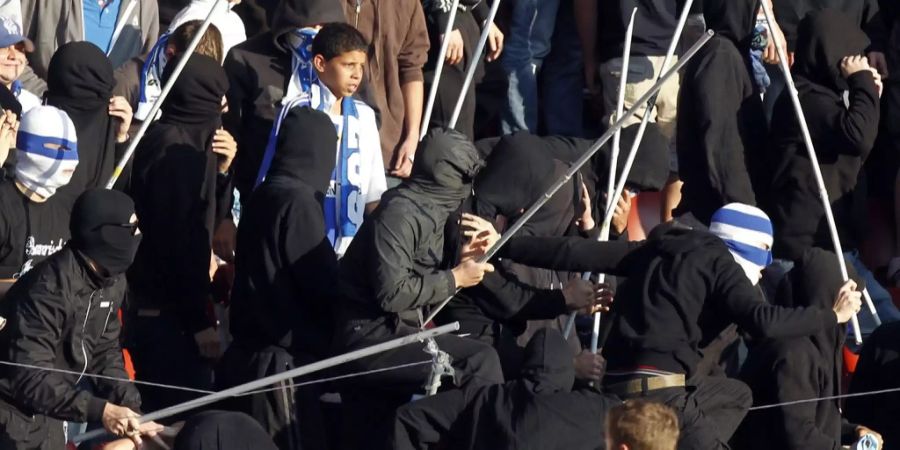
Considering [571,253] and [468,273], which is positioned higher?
[468,273]

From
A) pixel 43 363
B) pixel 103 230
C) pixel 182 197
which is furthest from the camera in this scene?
pixel 182 197

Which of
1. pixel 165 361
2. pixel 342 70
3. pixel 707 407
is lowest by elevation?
pixel 165 361

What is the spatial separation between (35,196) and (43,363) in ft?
3.48

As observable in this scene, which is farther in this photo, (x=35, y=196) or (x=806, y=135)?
(x=806, y=135)

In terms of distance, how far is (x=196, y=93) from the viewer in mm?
10414

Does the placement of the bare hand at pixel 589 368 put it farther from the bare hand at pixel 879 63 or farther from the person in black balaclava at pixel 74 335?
the bare hand at pixel 879 63

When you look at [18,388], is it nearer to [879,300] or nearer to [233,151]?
[233,151]

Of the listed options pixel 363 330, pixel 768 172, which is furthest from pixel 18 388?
pixel 768 172

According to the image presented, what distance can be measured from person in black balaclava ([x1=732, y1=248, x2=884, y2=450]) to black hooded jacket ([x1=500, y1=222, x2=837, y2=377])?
32 cm

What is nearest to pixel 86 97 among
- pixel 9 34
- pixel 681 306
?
pixel 9 34

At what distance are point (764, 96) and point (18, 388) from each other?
5401mm

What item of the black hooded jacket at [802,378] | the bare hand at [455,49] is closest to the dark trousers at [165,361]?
the black hooded jacket at [802,378]

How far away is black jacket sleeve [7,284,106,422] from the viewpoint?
8.21 meters

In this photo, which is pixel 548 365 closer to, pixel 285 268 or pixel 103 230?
pixel 285 268
